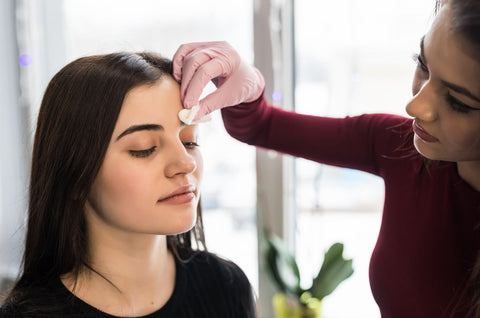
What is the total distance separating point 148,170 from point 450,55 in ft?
1.88

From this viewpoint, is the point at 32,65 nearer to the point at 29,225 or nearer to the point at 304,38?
the point at 304,38

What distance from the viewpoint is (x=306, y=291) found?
1.67 m

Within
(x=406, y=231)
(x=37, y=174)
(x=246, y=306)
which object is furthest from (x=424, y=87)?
(x=37, y=174)

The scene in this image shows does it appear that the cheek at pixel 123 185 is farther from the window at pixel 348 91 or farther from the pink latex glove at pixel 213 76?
the window at pixel 348 91

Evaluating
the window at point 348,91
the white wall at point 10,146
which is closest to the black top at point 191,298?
the window at point 348,91

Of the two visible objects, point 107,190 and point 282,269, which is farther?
point 282,269

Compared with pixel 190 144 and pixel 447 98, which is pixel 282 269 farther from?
pixel 447 98

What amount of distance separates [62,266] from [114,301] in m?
0.13

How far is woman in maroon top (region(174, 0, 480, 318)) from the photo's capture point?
898mm

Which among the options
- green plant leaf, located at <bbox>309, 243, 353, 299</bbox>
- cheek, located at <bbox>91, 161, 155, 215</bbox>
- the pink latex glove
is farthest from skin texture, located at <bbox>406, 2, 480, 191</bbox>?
green plant leaf, located at <bbox>309, 243, 353, 299</bbox>

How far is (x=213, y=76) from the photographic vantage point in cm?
115

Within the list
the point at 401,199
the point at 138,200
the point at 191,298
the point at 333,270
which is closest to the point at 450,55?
the point at 401,199

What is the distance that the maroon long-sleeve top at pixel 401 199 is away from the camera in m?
1.03

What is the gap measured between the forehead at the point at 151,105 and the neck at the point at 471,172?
0.56 metres
